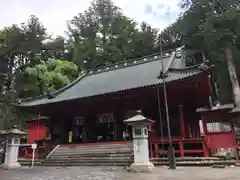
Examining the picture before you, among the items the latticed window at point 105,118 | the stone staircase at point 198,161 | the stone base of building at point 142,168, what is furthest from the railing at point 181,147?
the latticed window at point 105,118

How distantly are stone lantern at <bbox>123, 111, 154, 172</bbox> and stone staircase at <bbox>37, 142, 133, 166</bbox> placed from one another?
1898 millimetres

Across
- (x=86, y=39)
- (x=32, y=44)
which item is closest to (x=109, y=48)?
(x=86, y=39)

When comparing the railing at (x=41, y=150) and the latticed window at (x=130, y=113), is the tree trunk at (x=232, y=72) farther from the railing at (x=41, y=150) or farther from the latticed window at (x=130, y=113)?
the railing at (x=41, y=150)

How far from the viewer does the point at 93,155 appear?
11.9 metres

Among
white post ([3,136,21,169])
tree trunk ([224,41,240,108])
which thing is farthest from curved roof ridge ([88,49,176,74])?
white post ([3,136,21,169])

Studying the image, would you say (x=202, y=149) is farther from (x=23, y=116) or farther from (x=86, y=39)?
(x=86, y=39)

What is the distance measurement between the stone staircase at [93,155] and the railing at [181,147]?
1203mm

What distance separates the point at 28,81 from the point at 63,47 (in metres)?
13.0

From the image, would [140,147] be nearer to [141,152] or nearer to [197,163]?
[141,152]

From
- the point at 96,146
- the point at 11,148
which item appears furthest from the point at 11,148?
the point at 96,146

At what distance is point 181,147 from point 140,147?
10.6ft

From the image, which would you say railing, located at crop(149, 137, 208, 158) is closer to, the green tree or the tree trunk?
the green tree

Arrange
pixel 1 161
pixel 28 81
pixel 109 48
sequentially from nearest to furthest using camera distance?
pixel 1 161 < pixel 28 81 < pixel 109 48

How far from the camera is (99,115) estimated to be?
1544 cm
